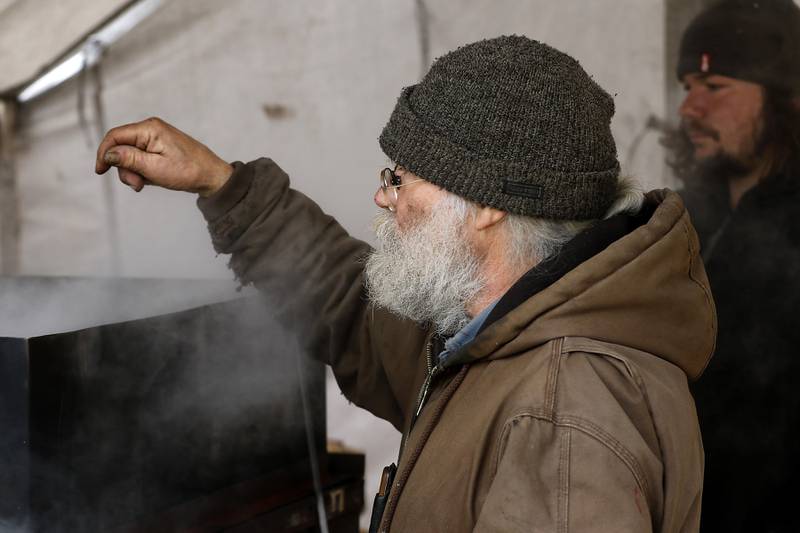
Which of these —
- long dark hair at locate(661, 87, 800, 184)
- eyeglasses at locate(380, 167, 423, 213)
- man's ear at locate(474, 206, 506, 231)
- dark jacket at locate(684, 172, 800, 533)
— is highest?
long dark hair at locate(661, 87, 800, 184)

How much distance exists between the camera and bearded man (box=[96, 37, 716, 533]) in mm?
1101

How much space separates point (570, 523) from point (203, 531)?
750 millimetres

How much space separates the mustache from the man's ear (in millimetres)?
1211

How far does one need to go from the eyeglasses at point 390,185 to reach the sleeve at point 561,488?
1.72 feet

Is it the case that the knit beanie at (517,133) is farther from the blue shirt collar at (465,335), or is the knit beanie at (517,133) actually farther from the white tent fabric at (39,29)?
the white tent fabric at (39,29)

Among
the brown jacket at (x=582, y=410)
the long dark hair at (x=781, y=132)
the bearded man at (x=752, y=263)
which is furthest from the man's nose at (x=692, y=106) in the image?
the brown jacket at (x=582, y=410)

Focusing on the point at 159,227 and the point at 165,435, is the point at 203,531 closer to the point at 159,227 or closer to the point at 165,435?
the point at 165,435

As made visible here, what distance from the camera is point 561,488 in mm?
1059

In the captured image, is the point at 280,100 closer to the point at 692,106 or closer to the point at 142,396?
the point at 142,396

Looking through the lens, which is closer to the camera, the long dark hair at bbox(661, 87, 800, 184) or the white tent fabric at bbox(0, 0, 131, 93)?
the white tent fabric at bbox(0, 0, 131, 93)

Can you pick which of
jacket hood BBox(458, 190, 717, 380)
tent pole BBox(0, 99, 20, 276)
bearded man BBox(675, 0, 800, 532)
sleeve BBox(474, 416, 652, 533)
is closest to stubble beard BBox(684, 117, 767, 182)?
bearded man BBox(675, 0, 800, 532)

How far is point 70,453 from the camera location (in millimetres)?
1344

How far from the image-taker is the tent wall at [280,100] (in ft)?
6.95

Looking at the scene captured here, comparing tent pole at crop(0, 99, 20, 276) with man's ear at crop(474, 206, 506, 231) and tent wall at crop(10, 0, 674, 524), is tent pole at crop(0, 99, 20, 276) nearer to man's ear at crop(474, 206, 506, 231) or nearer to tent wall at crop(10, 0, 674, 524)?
tent wall at crop(10, 0, 674, 524)
